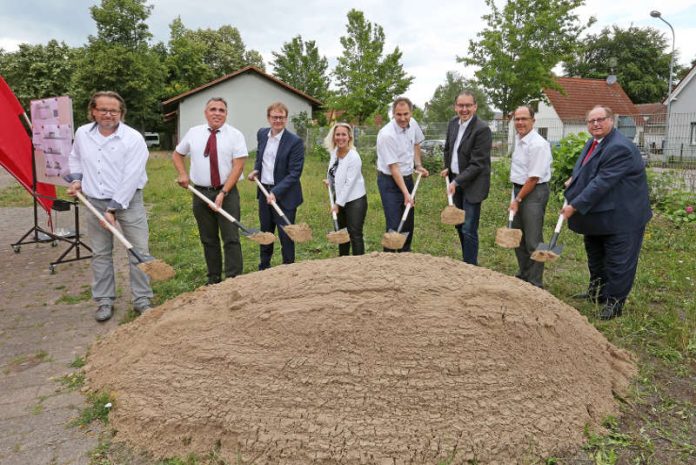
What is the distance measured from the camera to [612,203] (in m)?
4.14

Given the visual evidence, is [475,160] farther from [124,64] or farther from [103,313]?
[124,64]

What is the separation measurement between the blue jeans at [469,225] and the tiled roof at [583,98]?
2895 cm

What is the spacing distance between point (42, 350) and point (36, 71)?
4166 cm

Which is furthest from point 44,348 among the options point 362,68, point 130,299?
point 362,68

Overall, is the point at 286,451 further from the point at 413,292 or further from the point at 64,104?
the point at 64,104

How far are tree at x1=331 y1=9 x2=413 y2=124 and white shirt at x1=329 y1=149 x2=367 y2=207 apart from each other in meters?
21.9

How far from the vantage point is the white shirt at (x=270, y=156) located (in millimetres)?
4910

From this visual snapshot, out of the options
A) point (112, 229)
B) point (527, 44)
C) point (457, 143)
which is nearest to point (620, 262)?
point (457, 143)

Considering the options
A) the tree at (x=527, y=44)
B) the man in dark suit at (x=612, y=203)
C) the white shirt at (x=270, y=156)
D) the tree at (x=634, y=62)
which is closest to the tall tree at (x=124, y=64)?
the tree at (x=527, y=44)

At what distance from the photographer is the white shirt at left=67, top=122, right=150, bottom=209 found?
420 centimetres

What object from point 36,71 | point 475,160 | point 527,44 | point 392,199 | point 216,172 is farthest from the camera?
point 36,71

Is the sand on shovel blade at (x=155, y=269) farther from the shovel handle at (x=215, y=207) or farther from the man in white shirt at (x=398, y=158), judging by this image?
the man in white shirt at (x=398, y=158)

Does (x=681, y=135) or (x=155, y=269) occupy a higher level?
(x=681, y=135)

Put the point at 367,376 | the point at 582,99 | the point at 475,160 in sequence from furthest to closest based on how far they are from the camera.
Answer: the point at 582,99 → the point at 475,160 → the point at 367,376
